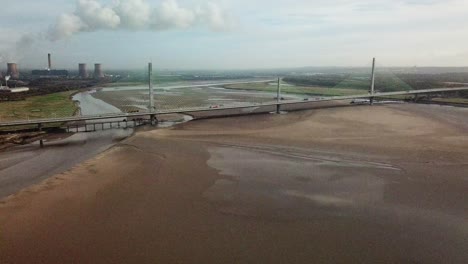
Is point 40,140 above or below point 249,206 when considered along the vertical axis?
above

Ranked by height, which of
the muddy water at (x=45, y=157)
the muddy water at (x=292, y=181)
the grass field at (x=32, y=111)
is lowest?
the muddy water at (x=45, y=157)

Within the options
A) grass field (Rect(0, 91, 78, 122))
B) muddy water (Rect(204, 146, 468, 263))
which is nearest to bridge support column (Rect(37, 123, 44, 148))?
grass field (Rect(0, 91, 78, 122))

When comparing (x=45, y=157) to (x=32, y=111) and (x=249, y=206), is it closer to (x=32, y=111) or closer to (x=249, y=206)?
(x=249, y=206)

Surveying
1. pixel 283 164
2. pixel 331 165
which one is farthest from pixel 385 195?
pixel 283 164

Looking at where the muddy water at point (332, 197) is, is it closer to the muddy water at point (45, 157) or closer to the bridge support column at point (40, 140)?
the muddy water at point (45, 157)

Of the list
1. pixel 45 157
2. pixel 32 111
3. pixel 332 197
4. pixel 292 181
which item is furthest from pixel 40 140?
pixel 332 197

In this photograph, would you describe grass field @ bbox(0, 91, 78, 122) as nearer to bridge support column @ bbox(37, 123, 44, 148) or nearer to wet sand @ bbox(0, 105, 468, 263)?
bridge support column @ bbox(37, 123, 44, 148)

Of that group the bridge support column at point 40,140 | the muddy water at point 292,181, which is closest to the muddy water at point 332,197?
the muddy water at point 292,181

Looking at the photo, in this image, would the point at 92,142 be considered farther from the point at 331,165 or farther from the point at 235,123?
the point at 331,165

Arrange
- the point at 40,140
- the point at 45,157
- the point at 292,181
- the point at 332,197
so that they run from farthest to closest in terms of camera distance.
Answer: the point at 40,140, the point at 45,157, the point at 292,181, the point at 332,197
